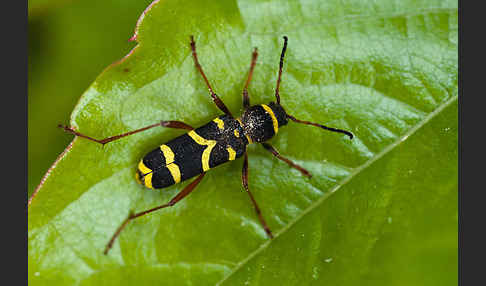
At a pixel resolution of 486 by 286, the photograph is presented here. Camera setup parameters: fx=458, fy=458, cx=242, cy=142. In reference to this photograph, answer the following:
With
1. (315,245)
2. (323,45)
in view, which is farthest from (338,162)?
(323,45)

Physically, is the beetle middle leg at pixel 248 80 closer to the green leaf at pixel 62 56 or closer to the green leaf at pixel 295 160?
the green leaf at pixel 295 160

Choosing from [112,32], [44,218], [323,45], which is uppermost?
[112,32]

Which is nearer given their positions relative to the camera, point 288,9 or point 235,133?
point 288,9

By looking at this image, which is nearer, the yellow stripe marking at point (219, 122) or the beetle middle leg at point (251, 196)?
the beetle middle leg at point (251, 196)

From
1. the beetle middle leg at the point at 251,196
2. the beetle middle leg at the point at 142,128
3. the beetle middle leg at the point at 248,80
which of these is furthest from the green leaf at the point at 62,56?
the beetle middle leg at the point at 251,196

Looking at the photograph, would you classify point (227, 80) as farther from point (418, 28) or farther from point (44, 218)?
point (44, 218)

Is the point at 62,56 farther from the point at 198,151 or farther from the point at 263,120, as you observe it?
the point at 263,120

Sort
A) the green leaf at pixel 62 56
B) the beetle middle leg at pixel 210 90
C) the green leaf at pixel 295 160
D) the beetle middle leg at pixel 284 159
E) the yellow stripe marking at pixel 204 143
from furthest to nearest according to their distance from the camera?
the green leaf at pixel 62 56, the yellow stripe marking at pixel 204 143, the beetle middle leg at pixel 284 159, the beetle middle leg at pixel 210 90, the green leaf at pixel 295 160
